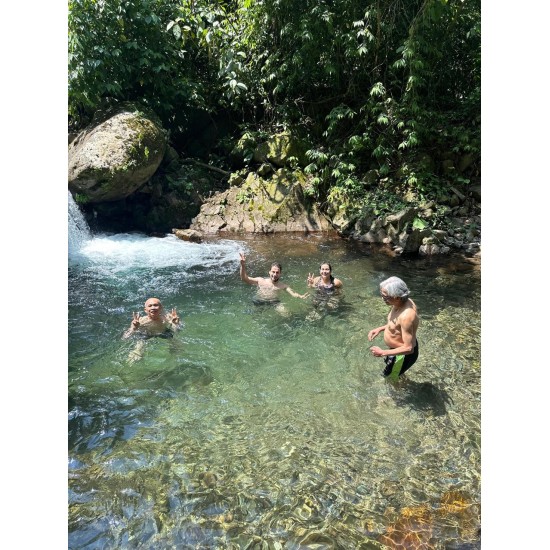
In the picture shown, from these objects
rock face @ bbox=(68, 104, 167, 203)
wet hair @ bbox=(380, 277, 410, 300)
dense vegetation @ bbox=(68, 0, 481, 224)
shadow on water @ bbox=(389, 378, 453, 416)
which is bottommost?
Result: shadow on water @ bbox=(389, 378, 453, 416)

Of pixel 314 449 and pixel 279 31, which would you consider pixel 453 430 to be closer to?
pixel 314 449

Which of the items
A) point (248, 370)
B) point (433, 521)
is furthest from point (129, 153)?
point (433, 521)

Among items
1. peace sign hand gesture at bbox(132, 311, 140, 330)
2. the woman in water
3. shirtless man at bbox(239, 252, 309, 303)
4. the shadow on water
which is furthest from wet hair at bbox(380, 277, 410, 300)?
peace sign hand gesture at bbox(132, 311, 140, 330)

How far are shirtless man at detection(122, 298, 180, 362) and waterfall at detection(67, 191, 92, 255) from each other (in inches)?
230

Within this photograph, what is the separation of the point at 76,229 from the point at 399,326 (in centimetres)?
955

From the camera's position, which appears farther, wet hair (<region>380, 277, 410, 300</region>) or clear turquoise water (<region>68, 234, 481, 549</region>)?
wet hair (<region>380, 277, 410, 300</region>)

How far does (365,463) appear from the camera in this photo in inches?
151

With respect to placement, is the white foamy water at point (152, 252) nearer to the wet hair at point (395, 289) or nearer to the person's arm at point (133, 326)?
the person's arm at point (133, 326)

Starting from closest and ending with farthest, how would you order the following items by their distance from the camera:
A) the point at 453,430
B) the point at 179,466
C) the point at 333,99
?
the point at 179,466
the point at 453,430
the point at 333,99

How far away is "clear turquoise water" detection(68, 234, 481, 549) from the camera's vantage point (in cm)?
321

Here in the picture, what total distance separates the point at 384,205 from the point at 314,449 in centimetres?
906

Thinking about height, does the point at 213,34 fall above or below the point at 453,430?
above

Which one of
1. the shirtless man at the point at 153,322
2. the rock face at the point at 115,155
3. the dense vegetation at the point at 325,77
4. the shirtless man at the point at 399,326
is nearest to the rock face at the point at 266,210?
the dense vegetation at the point at 325,77

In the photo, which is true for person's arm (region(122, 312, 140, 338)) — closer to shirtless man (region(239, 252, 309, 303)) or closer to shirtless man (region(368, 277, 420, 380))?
shirtless man (region(239, 252, 309, 303))
